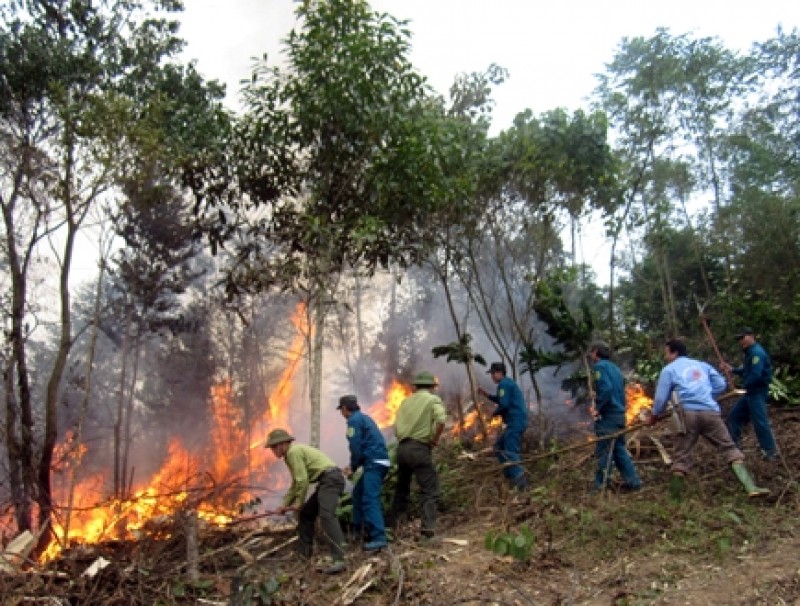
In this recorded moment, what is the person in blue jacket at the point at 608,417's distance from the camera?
7.92 meters

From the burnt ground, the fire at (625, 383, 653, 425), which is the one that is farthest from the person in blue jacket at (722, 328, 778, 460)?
the fire at (625, 383, 653, 425)

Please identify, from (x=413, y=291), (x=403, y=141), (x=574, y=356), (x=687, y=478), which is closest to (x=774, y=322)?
(x=574, y=356)

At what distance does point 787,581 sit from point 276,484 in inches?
812

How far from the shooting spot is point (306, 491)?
6.96 metres

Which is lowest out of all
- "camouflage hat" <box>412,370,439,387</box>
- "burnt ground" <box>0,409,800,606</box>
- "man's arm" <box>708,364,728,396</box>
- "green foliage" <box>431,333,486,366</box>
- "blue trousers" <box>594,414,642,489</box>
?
"burnt ground" <box>0,409,800,606</box>

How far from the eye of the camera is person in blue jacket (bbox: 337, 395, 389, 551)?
7168mm

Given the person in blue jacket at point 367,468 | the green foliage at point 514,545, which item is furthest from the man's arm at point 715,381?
the person in blue jacket at point 367,468

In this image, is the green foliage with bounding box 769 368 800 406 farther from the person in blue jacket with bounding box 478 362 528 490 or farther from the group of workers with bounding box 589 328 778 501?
the person in blue jacket with bounding box 478 362 528 490

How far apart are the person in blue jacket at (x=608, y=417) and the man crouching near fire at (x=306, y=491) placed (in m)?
3.17

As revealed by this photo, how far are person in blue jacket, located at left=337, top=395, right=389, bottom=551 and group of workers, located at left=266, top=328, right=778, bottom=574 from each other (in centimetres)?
1

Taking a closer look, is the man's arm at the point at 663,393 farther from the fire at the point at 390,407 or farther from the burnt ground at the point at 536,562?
the fire at the point at 390,407

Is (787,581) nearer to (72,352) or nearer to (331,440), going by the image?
(331,440)

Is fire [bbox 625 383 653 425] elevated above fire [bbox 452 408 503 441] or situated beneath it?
elevated above

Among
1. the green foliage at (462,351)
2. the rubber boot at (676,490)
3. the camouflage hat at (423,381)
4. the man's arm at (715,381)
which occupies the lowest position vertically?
the rubber boot at (676,490)
